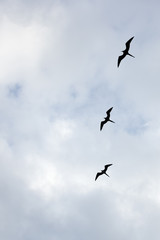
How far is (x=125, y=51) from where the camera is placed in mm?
83750

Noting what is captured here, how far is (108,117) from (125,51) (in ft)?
56.0

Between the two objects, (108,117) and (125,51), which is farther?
(108,117)

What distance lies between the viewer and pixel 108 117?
309ft
